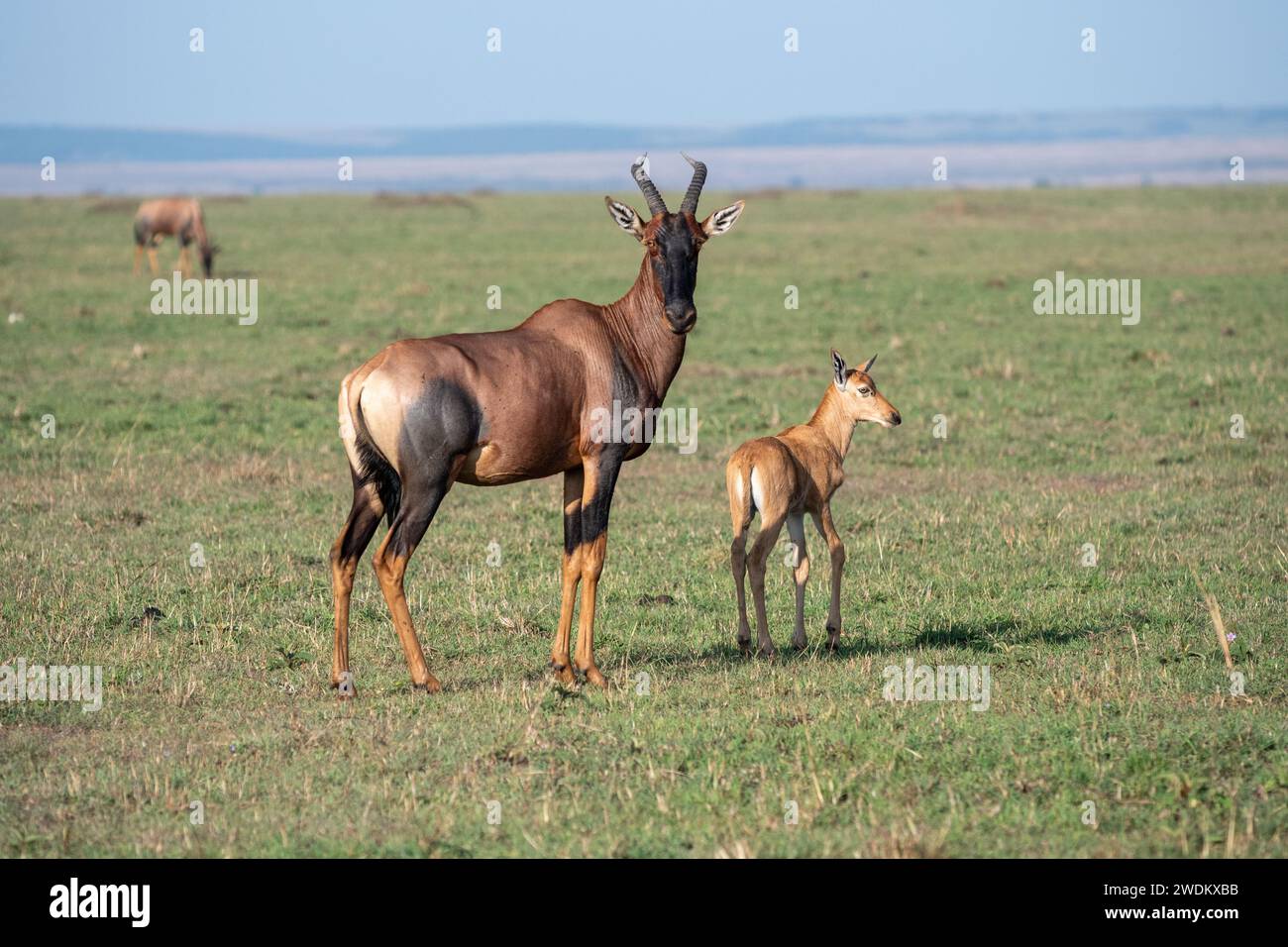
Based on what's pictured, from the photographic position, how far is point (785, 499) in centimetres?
985

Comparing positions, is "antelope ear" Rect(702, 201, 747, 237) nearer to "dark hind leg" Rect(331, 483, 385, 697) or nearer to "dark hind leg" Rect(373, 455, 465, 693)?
"dark hind leg" Rect(373, 455, 465, 693)

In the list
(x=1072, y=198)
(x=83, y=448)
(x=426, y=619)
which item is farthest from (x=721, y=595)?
(x=1072, y=198)

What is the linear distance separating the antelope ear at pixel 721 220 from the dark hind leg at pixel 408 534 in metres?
2.00

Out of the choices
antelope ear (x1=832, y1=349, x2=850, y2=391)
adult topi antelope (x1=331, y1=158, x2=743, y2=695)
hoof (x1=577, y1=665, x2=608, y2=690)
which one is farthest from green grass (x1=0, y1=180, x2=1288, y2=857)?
antelope ear (x1=832, y1=349, x2=850, y2=391)

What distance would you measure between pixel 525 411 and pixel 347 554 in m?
1.30

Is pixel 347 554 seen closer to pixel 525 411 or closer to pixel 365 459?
pixel 365 459

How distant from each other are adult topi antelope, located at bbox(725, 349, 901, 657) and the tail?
2.04 meters

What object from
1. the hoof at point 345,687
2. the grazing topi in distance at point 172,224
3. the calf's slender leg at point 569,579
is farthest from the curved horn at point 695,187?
the grazing topi in distance at point 172,224

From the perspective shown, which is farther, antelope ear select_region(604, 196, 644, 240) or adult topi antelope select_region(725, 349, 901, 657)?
adult topi antelope select_region(725, 349, 901, 657)

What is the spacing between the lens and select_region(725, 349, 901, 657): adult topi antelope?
9773 mm

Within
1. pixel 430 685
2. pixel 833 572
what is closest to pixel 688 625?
pixel 833 572

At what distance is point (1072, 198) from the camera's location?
80500 millimetres

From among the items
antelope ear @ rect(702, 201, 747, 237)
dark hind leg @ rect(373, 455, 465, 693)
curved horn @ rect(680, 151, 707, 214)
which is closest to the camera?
dark hind leg @ rect(373, 455, 465, 693)
